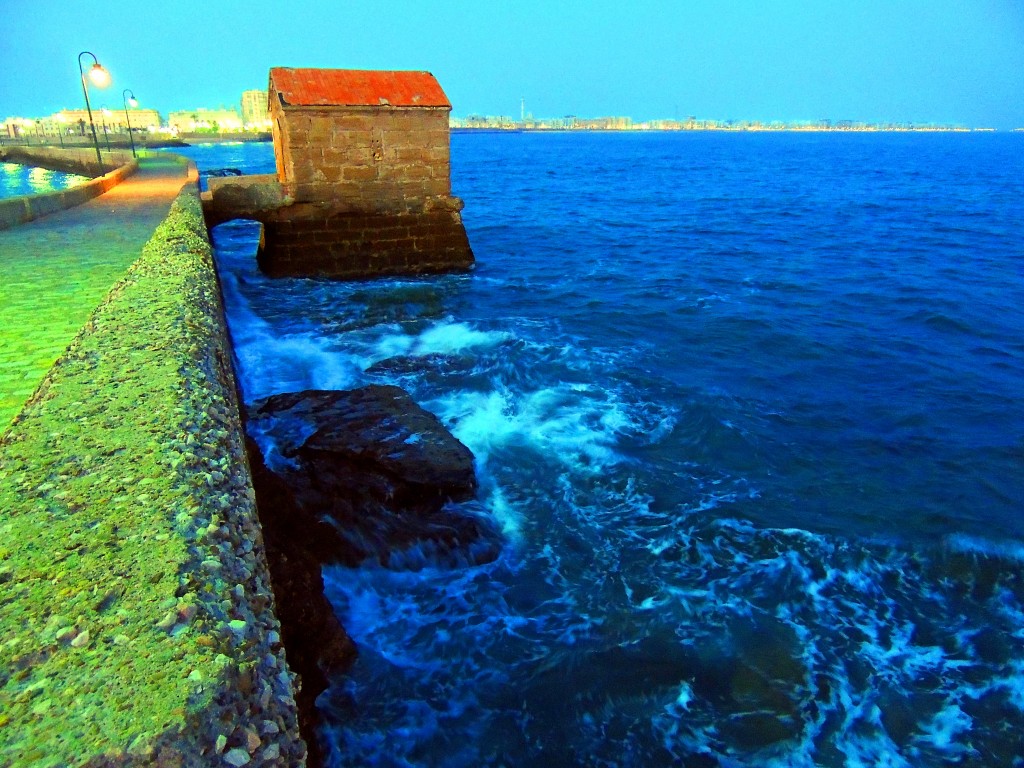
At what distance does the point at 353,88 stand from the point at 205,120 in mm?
189967

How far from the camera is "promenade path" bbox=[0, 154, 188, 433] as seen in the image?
188 inches

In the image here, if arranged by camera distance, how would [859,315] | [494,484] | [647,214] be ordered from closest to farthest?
[494,484]
[859,315]
[647,214]

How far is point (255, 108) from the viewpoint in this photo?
16988 cm

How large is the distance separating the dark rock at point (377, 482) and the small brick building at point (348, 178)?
338 inches

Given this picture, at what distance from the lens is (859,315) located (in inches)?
525

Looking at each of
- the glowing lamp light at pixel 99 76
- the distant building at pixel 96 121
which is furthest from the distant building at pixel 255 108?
the glowing lamp light at pixel 99 76

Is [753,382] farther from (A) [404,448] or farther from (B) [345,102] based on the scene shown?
(B) [345,102]

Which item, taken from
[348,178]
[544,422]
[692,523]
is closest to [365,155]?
[348,178]

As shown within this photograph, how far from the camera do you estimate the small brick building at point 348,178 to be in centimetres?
1406

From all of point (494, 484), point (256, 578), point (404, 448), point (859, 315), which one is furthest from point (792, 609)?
point (859, 315)

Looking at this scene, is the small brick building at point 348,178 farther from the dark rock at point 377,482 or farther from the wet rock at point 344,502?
the dark rock at point 377,482

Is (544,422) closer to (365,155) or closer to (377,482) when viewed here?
(377,482)

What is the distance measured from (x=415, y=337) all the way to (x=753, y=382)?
607 centimetres

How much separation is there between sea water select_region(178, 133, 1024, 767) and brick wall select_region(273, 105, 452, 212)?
213 centimetres
